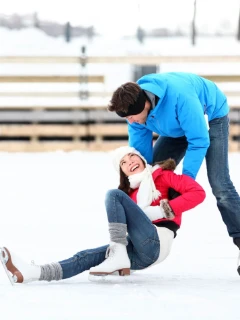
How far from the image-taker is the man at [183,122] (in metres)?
2.68

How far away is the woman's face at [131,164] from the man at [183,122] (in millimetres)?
150

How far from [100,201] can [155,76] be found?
2.53 metres

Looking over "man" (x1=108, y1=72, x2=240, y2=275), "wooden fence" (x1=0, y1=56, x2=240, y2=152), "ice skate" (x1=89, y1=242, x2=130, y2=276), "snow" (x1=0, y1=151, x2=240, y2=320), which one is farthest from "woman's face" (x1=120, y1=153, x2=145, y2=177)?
"wooden fence" (x1=0, y1=56, x2=240, y2=152)

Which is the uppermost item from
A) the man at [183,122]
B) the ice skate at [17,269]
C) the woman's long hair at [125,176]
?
the man at [183,122]

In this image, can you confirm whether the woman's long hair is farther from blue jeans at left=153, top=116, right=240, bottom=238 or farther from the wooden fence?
A: the wooden fence

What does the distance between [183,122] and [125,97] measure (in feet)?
0.89

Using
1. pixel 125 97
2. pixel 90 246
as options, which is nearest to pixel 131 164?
pixel 125 97

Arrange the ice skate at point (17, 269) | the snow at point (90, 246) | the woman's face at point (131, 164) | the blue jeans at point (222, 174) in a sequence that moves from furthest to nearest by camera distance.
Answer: the blue jeans at point (222, 174) < the woman's face at point (131, 164) < the ice skate at point (17, 269) < the snow at point (90, 246)

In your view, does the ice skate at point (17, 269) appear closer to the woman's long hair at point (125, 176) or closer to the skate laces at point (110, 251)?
the skate laces at point (110, 251)

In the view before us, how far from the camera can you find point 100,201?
5.21 metres

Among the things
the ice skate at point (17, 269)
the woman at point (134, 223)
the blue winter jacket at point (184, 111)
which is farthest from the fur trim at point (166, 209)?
the ice skate at point (17, 269)

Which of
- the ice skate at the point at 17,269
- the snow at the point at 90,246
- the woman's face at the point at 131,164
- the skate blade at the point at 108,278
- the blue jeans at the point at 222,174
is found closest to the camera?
the snow at the point at 90,246

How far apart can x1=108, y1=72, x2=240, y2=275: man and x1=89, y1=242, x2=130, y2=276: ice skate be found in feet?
1.40

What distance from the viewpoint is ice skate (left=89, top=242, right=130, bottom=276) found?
256 cm
